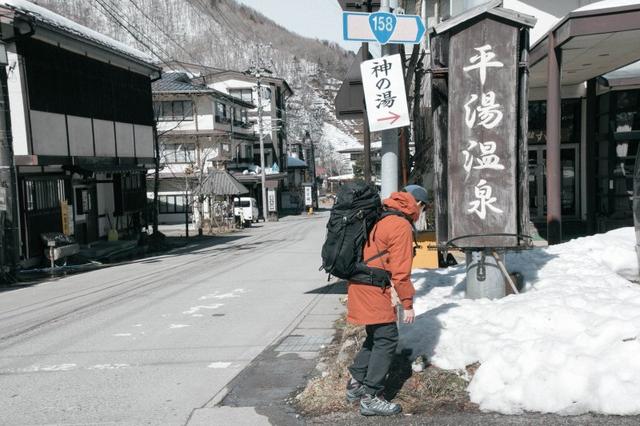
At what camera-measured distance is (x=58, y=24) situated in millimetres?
17562

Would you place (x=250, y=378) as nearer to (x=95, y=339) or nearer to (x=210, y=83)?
(x=95, y=339)

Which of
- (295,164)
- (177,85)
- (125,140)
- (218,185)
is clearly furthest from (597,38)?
(295,164)

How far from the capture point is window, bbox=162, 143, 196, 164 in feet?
140

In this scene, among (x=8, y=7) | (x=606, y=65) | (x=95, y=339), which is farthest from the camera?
(x=8, y=7)

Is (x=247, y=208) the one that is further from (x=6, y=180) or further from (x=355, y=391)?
(x=355, y=391)

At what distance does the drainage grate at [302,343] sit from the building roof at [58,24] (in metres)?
13.1

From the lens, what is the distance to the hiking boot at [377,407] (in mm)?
4219

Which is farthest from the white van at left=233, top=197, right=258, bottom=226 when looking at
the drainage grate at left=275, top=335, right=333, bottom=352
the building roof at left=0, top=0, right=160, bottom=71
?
the drainage grate at left=275, top=335, right=333, bottom=352

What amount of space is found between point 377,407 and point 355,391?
0.97 ft

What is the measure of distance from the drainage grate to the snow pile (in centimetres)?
128

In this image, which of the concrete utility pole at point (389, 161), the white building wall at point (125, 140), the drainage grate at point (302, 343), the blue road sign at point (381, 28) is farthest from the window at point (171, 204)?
the blue road sign at point (381, 28)

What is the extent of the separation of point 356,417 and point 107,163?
61.8ft

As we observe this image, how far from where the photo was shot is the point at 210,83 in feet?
181

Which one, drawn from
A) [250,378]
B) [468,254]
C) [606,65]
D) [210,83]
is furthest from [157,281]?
[210,83]
